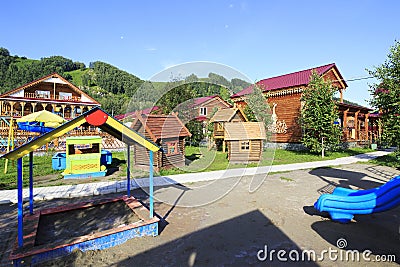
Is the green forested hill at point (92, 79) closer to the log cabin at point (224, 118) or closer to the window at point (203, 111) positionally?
the log cabin at point (224, 118)

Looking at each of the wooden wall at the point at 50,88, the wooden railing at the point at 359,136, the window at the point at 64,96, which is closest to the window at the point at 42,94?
the wooden wall at the point at 50,88

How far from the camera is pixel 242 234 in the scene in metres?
4.43

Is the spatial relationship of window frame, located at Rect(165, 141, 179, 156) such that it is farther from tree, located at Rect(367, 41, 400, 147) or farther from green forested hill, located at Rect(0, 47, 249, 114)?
tree, located at Rect(367, 41, 400, 147)

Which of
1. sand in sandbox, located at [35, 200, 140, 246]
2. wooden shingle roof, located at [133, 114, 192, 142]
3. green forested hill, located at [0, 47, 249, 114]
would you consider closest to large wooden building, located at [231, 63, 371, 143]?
wooden shingle roof, located at [133, 114, 192, 142]

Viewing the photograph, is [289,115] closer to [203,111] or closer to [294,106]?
[294,106]

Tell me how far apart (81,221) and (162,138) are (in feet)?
17.9

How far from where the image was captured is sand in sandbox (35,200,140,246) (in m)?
4.25

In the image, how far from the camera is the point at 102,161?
1086 centimetres

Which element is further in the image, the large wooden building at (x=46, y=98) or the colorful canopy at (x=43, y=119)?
the large wooden building at (x=46, y=98)

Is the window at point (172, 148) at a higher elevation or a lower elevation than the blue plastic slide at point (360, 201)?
higher

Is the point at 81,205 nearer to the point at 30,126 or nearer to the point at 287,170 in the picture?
the point at 30,126

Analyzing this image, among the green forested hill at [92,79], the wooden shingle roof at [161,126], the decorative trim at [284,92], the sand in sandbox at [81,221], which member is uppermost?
the green forested hill at [92,79]

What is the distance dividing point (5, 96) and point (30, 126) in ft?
71.3

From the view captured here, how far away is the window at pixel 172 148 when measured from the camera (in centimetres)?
1042
